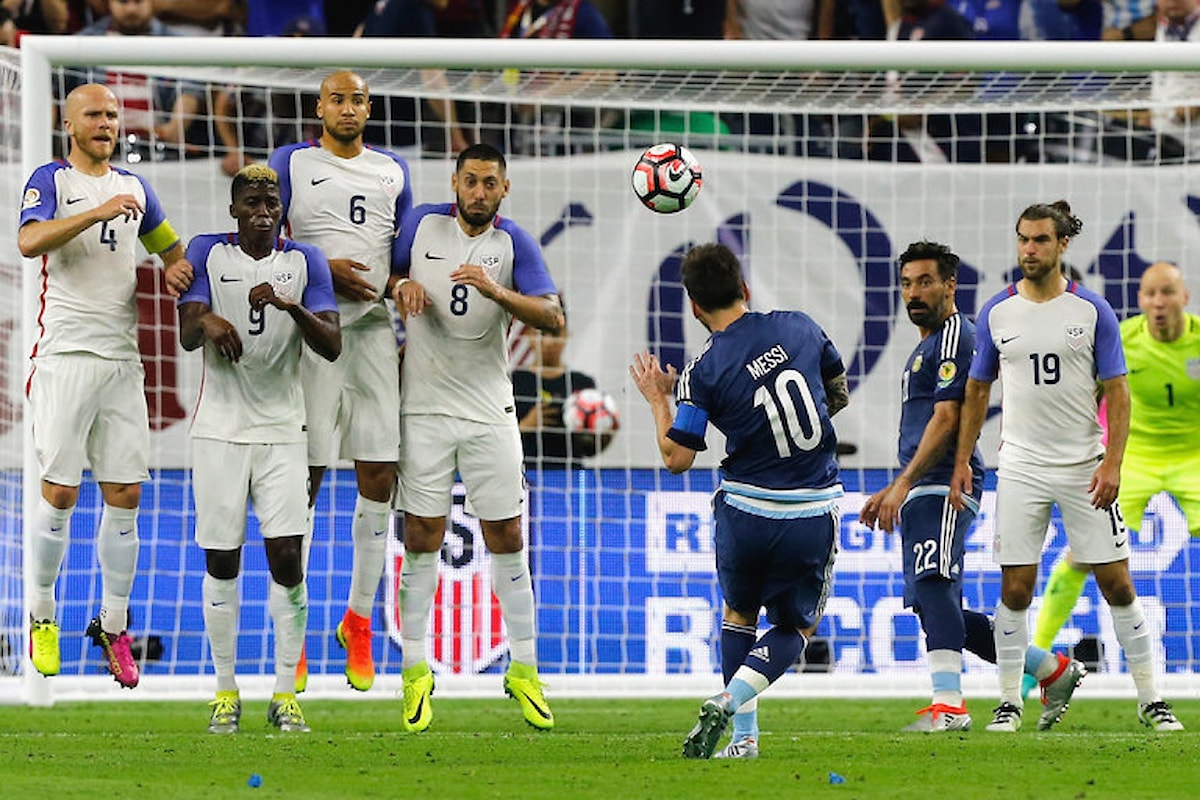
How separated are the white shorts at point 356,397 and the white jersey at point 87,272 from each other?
82 centimetres

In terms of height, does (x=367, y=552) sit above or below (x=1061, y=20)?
below

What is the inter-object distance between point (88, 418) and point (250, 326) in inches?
35.6

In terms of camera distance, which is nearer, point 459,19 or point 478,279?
point 478,279

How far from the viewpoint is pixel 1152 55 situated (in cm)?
1032

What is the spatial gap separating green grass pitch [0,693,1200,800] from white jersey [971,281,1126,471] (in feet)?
3.99

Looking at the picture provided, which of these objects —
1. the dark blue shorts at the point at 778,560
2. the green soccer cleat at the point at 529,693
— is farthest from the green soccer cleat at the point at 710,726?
the green soccer cleat at the point at 529,693

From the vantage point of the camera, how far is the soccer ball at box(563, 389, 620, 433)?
1184 centimetres

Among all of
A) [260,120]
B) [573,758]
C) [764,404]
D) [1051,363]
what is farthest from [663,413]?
[260,120]

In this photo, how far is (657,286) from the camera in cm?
1209

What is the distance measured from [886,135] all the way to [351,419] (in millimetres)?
4313

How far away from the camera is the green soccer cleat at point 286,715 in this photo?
29.9ft

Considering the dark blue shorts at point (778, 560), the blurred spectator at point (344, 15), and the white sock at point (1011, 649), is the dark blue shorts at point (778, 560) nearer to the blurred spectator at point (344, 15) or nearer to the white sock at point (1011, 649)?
the white sock at point (1011, 649)

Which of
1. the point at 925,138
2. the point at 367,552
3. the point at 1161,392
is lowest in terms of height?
the point at 367,552

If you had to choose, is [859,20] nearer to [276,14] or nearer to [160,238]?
[276,14]
